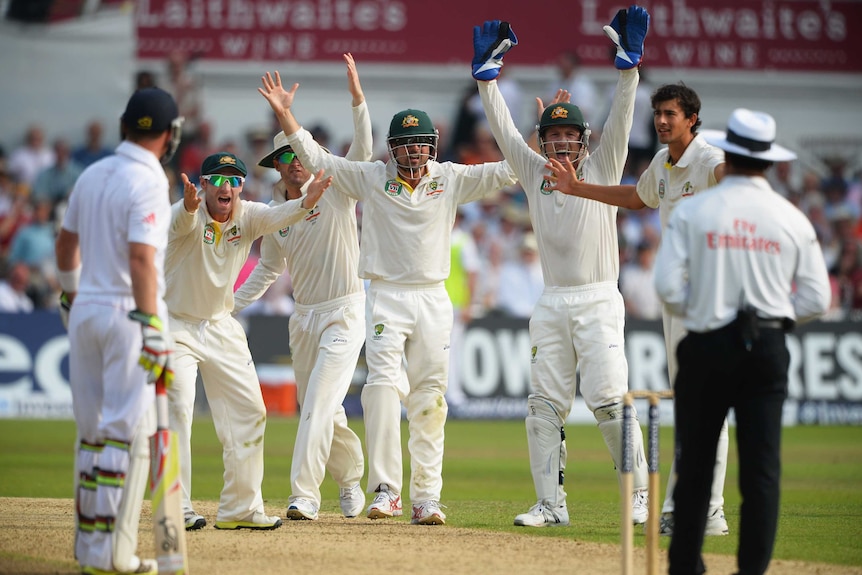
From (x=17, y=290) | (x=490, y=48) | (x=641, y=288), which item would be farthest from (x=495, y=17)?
(x=490, y=48)

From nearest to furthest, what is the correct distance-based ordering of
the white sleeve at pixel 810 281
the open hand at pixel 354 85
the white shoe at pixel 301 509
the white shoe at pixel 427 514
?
the white sleeve at pixel 810 281 < the white shoe at pixel 427 514 < the white shoe at pixel 301 509 < the open hand at pixel 354 85

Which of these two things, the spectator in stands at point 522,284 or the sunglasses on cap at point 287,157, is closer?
the sunglasses on cap at point 287,157

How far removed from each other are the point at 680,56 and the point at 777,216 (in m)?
18.8

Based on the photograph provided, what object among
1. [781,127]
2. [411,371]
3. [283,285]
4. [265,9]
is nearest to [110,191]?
[411,371]

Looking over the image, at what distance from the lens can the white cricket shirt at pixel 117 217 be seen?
6.25m

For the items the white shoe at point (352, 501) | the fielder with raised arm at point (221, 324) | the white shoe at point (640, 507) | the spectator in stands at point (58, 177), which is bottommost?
the white shoe at point (352, 501)

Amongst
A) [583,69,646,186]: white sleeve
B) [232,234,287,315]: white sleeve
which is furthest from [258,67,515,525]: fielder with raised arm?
[583,69,646,186]: white sleeve

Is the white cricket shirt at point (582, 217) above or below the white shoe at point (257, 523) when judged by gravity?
above

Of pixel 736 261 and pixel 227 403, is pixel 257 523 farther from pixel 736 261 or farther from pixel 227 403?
pixel 736 261

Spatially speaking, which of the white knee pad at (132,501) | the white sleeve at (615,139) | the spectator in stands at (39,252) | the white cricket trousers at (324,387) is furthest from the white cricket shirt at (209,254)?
the spectator in stands at (39,252)

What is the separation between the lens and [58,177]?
20859 mm

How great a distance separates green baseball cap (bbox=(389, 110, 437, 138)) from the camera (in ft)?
28.5

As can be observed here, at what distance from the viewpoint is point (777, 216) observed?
5.98 meters

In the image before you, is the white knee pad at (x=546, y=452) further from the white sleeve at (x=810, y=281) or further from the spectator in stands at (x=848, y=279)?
the spectator in stands at (x=848, y=279)
